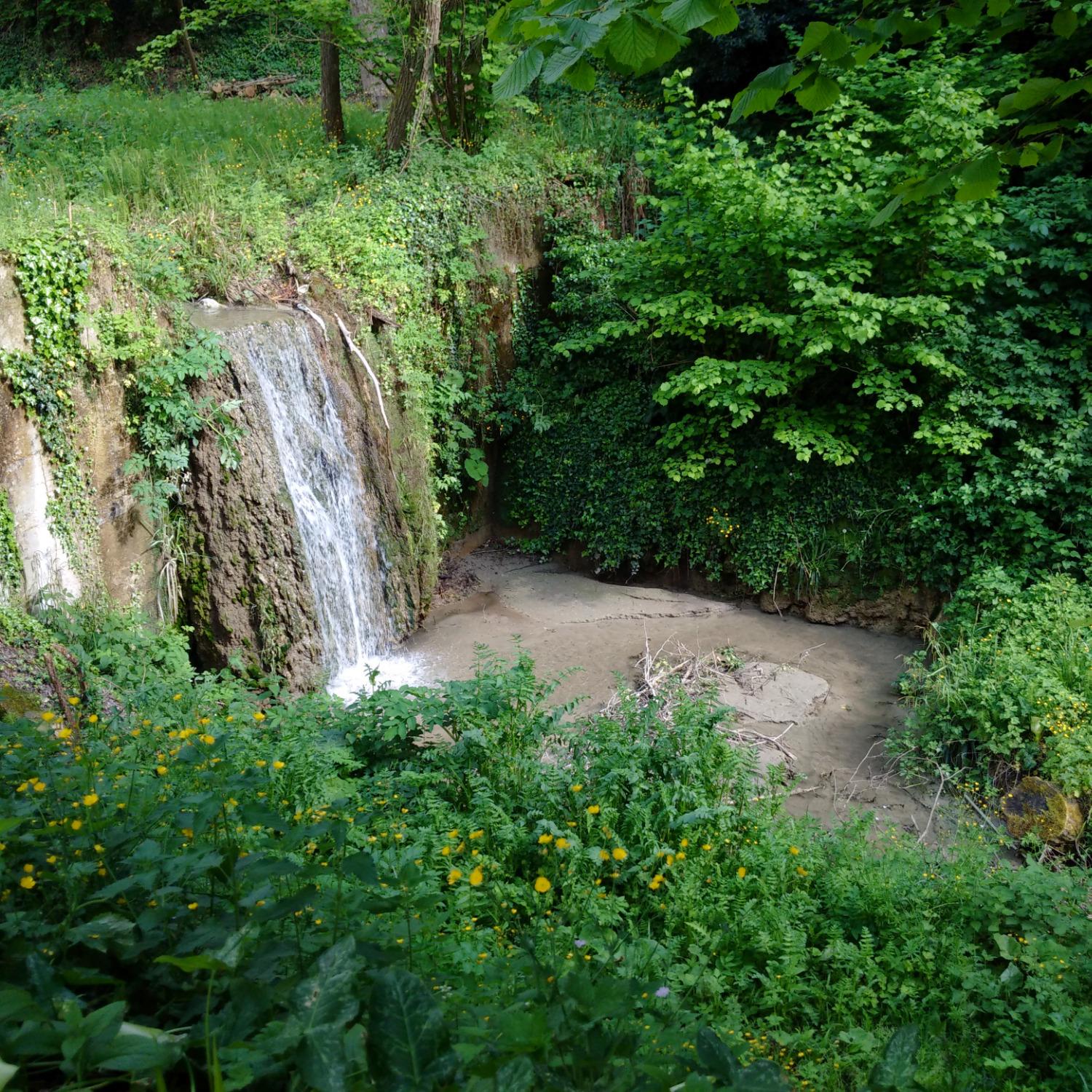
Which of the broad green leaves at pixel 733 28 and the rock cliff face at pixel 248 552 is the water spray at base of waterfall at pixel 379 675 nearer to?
the rock cliff face at pixel 248 552

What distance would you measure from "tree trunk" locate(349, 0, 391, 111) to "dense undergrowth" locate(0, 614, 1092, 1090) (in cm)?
851

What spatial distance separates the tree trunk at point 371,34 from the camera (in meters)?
10.7

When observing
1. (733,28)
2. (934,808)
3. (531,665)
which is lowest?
(934,808)

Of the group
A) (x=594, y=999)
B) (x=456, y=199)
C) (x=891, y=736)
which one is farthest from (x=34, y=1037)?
(x=456, y=199)

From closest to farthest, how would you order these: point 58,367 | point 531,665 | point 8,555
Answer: point 531,665 → point 8,555 → point 58,367

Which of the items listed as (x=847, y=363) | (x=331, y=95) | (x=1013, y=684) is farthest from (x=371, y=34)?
(x=1013, y=684)

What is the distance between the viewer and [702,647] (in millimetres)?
8227

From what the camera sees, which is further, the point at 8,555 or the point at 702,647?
the point at 702,647

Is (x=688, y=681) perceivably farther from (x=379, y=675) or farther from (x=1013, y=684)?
(x=379, y=675)

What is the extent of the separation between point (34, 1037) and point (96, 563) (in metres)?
5.37

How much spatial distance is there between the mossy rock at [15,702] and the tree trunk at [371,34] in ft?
30.2

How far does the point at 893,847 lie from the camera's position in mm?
4953

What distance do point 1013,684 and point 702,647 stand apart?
8.74 ft

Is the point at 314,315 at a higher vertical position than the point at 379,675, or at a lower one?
higher
